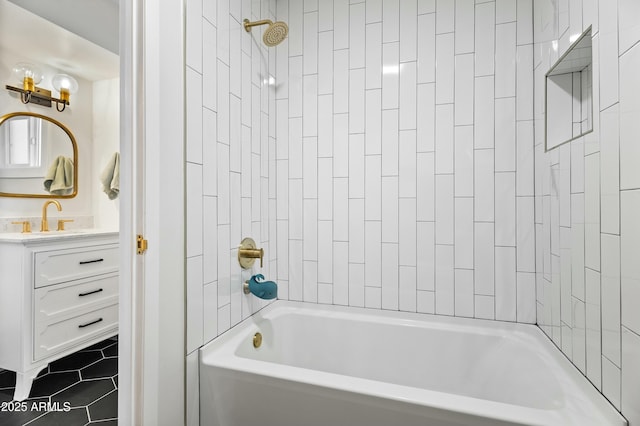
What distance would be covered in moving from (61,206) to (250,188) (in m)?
1.91

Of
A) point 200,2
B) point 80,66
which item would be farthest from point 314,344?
point 80,66

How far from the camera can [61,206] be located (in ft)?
8.30

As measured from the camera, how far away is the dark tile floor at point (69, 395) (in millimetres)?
1630

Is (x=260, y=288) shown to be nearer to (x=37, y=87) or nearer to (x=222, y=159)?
(x=222, y=159)

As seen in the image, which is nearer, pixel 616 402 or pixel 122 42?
pixel 616 402

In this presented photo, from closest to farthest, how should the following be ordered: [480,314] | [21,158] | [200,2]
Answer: [200,2] → [480,314] → [21,158]

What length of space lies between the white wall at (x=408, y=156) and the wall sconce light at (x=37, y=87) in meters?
1.70

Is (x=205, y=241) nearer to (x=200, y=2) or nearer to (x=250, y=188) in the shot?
(x=250, y=188)

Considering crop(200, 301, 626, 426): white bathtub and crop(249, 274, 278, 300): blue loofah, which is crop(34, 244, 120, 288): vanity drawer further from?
crop(200, 301, 626, 426): white bathtub

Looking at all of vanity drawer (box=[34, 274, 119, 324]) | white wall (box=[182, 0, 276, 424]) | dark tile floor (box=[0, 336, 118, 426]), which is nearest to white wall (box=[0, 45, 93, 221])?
vanity drawer (box=[34, 274, 119, 324])

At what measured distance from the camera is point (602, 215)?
0.96 meters

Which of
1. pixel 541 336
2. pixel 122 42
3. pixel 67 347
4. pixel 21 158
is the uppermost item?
pixel 122 42

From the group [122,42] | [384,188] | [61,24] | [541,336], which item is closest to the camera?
[122,42]

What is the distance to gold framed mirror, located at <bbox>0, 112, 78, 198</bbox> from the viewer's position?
6.88 feet
